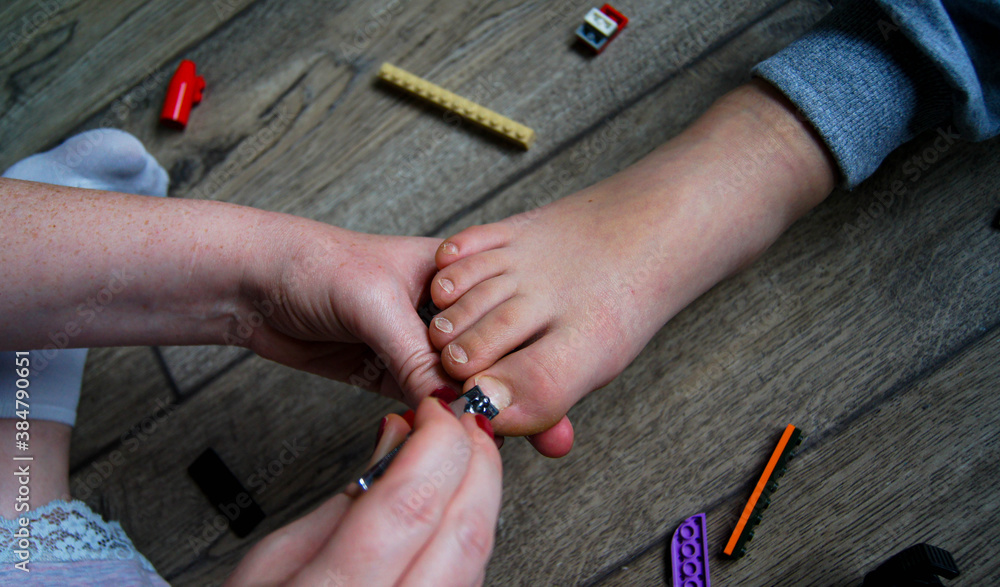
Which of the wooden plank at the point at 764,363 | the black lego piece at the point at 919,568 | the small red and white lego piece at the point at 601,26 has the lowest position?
the black lego piece at the point at 919,568

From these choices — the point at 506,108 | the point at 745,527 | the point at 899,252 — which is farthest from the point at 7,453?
the point at 899,252

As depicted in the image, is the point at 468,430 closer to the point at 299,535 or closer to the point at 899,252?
the point at 299,535

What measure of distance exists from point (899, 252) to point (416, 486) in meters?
0.72

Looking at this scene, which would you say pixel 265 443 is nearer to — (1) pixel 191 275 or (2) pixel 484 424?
(1) pixel 191 275

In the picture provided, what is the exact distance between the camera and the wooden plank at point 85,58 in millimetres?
981

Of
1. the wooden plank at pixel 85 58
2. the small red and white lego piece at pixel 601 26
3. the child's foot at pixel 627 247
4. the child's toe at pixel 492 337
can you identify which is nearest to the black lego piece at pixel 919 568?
the child's foot at pixel 627 247

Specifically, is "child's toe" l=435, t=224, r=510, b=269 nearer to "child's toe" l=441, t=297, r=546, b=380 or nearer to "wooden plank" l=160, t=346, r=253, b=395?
"child's toe" l=441, t=297, r=546, b=380

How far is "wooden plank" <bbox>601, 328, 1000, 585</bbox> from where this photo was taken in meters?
0.73

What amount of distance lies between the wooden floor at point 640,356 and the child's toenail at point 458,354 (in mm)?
219

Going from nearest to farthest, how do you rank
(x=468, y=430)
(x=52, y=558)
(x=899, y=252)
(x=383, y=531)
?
(x=383, y=531) < (x=468, y=430) < (x=52, y=558) < (x=899, y=252)

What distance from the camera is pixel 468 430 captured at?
1.80 feet

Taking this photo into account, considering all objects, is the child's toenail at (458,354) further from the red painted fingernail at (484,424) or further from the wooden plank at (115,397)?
the wooden plank at (115,397)

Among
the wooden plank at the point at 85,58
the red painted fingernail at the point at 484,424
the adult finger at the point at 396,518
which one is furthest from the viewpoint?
the wooden plank at the point at 85,58

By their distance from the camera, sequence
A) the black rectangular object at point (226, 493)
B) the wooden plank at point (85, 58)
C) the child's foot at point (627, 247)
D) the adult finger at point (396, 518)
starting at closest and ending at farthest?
the adult finger at point (396, 518) < the child's foot at point (627, 247) < the black rectangular object at point (226, 493) < the wooden plank at point (85, 58)
